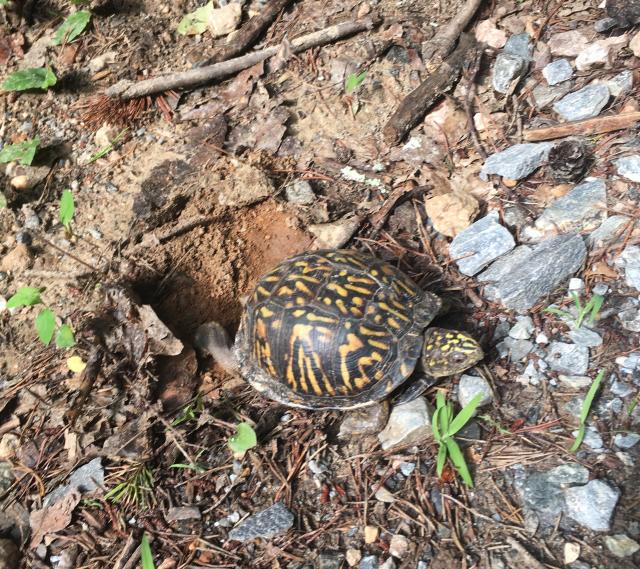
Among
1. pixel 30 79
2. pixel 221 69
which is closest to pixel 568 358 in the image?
pixel 221 69

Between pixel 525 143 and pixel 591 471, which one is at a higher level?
pixel 525 143

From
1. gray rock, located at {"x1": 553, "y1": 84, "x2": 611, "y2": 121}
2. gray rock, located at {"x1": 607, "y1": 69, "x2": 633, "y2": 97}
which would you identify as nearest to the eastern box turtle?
gray rock, located at {"x1": 553, "y1": 84, "x2": 611, "y2": 121}

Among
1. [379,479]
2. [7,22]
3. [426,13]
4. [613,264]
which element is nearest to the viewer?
[379,479]

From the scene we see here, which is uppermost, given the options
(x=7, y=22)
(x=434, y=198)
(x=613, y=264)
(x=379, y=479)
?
(x=7, y=22)

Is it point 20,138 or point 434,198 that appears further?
point 20,138

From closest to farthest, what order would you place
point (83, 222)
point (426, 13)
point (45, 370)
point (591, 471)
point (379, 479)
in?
point (591, 471)
point (379, 479)
point (45, 370)
point (83, 222)
point (426, 13)

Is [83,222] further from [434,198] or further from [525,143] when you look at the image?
[525,143]

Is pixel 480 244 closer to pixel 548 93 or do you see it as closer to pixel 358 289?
pixel 358 289

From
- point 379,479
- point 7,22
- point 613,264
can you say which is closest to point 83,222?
point 7,22

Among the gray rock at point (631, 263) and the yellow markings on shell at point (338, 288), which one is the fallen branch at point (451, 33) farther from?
the yellow markings on shell at point (338, 288)
